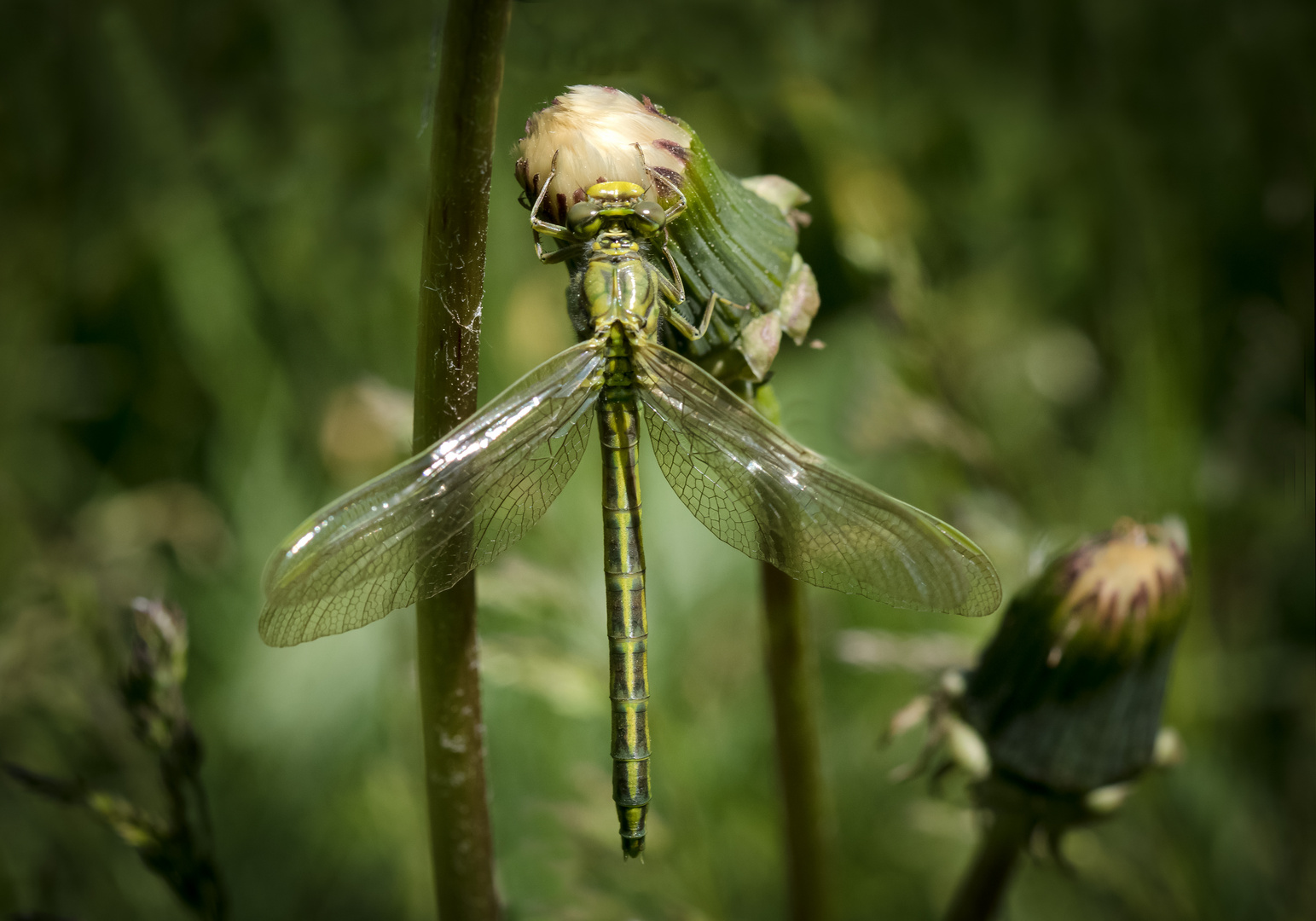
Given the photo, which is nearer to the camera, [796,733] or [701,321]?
[701,321]

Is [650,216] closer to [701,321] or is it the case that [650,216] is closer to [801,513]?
[701,321]

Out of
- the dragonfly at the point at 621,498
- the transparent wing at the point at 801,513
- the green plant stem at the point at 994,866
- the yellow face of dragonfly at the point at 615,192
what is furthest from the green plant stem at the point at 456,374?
the green plant stem at the point at 994,866

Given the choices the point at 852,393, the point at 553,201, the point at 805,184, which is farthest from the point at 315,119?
the point at 553,201

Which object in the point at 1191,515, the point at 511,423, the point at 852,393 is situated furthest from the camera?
the point at 852,393

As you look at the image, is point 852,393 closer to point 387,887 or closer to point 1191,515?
point 1191,515

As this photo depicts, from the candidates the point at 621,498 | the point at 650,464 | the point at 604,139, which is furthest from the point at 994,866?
the point at 650,464

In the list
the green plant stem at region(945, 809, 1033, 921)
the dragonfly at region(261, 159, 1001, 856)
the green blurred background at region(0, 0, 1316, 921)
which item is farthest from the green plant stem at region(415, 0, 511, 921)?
the green plant stem at region(945, 809, 1033, 921)
